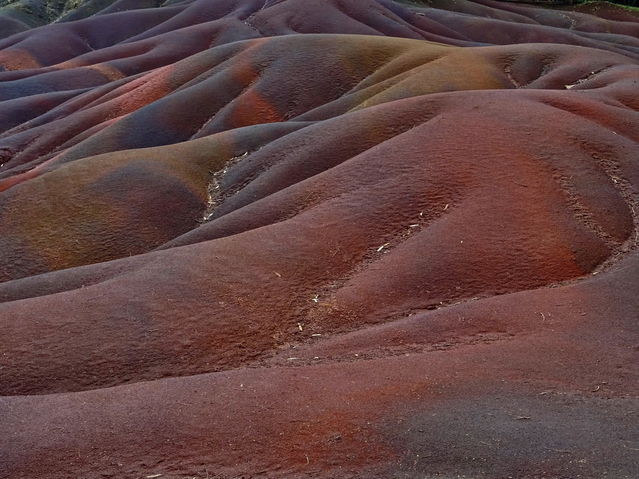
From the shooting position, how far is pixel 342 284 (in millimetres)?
14164

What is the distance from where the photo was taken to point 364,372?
34.4 ft

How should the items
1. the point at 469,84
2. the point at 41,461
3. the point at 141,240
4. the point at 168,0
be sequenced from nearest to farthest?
the point at 41,461 → the point at 141,240 → the point at 469,84 → the point at 168,0

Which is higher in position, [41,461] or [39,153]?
[41,461]

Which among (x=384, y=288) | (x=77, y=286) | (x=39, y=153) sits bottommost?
(x=39, y=153)

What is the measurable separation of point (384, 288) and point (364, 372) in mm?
3445

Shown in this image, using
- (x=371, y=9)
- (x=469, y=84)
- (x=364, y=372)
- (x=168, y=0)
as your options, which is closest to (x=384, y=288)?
(x=364, y=372)

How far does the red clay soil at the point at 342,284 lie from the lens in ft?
28.6

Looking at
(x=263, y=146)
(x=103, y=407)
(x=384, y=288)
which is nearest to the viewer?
(x=103, y=407)

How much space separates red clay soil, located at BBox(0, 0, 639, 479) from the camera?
8703 millimetres

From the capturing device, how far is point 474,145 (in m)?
17.8

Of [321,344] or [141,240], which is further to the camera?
[141,240]

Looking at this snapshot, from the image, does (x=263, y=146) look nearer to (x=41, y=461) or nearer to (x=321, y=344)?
(x=321, y=344)

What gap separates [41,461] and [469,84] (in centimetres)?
2248

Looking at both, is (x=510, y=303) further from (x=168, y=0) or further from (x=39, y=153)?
(x=168, y=0)
